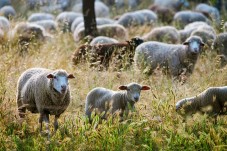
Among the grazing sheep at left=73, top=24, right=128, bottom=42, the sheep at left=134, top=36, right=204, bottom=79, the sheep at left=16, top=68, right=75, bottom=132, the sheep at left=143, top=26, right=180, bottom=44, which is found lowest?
the sheep at left=16, top=68, right=75, bottom=132

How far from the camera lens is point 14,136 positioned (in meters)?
6.85

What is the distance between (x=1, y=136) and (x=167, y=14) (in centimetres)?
1445

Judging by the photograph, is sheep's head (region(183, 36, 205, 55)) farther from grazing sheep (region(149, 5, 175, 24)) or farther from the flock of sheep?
grazing sheep (region(149, 5, 175, 24))

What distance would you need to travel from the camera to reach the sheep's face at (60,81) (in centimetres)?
704

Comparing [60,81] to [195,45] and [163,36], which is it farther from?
[163,36]

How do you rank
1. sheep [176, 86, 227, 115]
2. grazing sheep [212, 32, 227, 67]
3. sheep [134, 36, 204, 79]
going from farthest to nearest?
grazing sheep [212, 32, 227, 67]
sheep [134, 36, 204, 79]
sheep [176, 86, 227, 115]

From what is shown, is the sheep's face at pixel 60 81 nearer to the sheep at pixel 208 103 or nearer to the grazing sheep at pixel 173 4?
the sheep at pixel 208 103

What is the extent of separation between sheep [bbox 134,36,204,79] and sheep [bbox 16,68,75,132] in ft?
9.35

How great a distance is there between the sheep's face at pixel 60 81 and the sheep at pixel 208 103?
1377mm

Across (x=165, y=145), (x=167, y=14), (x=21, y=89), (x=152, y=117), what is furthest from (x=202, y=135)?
(x=167, y=14)

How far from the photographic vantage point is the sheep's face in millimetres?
7035

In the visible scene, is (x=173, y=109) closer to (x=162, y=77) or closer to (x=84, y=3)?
(x=162, y=77)

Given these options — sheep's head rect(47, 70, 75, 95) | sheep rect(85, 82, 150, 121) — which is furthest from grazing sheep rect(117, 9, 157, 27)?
sheep's head rect(47, 70, 75, 95)

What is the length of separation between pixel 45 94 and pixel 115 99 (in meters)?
0.88
